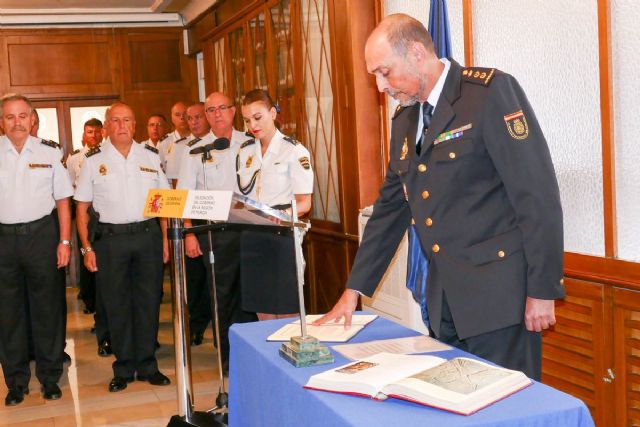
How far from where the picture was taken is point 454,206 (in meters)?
2.15

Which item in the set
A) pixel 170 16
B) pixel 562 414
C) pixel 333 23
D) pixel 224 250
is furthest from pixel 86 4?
pixel 562 414

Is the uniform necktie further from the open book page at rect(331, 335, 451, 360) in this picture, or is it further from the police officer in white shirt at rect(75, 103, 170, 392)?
the police officer in white shirt at rect(75, 103, 170, 392)

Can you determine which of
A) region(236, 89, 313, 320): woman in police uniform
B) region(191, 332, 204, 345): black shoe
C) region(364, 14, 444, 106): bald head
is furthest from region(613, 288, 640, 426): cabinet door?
region(191, 332, 204, 345): black shoe

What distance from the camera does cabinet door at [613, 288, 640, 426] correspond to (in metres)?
2.97

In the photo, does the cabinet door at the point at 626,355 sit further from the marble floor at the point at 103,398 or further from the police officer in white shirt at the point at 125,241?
the police officer in white shirt at the point at 125,241

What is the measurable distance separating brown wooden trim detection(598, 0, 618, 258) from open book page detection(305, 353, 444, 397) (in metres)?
1.54

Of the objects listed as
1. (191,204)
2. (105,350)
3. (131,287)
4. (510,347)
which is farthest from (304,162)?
(105,350)

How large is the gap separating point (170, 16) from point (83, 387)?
6267 mm

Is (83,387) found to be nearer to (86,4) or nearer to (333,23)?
(333,23)

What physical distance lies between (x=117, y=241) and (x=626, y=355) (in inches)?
114

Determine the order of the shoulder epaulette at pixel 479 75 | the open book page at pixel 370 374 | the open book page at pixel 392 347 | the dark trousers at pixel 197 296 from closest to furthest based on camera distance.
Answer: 1. the open book page at pixel 370 374
2. the open book page at pixel 392 347
3. the shoulder epaulette at pixel 479 75
4. the dark trousers at pixel 197 296

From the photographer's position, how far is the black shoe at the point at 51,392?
4668 mm

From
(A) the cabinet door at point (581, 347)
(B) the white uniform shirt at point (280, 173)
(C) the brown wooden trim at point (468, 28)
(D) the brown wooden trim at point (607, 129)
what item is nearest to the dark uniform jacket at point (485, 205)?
(D) the brown wooden trim at point (607, 129)

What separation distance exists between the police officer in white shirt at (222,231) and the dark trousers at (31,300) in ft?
2.78
